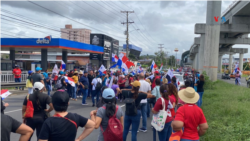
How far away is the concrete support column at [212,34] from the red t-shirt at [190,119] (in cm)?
2275

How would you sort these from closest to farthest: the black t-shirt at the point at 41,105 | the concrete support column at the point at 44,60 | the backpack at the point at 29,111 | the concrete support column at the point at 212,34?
the backpack at the point at 29,111 → the black t-shirt at the point at 41,105 → the concrete support column at the point at 212,34 → the concrete support column at the point at 44,60

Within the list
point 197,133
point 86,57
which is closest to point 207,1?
point 197,133

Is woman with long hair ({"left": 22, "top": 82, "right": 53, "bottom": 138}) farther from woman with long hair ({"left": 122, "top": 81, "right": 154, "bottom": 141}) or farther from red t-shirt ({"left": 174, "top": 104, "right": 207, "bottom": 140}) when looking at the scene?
red t-shirt ({"left": 174, "top": 104, "right": 207, "bottom": 140})

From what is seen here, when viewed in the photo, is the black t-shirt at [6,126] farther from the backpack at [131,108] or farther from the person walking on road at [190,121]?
the backpack at [131,108]

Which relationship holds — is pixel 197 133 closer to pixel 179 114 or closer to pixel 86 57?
pixel 179 114

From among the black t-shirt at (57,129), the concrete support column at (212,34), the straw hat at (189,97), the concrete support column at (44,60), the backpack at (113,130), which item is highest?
the concrete support column at (212,34)

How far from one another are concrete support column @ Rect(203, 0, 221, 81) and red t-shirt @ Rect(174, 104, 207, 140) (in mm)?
22754

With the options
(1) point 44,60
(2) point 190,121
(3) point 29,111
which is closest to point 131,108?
(2) point 190,121

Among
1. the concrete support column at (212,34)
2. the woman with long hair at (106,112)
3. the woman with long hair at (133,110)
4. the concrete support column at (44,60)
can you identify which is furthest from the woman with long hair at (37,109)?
the concrete support column at (212,34)

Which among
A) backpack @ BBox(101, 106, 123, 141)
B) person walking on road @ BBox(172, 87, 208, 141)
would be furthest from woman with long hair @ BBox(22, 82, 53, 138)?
person walking on road @ BBox(172, 87, 208, 141)

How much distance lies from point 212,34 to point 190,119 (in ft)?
75.1

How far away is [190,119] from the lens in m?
3.76

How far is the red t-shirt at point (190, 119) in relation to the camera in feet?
12.3

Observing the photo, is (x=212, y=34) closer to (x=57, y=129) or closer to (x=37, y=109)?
(x=37, y=109)
